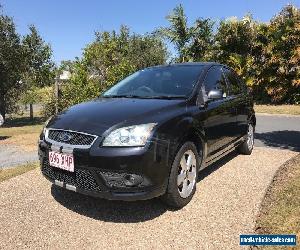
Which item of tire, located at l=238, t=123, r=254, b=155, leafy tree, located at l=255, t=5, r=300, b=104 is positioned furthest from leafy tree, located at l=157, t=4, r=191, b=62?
tire, located at l=238, t=123, r=254, b=155

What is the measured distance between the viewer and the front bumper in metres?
3.77

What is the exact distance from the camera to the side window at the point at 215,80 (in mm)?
5254

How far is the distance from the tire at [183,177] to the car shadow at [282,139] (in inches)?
153

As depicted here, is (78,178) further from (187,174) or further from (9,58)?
(9,58)

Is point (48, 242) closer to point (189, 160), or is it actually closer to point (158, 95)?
point (189, 160)

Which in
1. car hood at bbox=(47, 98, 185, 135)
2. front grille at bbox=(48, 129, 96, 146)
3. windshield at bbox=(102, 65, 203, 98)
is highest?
windshield at bbox=(102, 65, 203, 98)

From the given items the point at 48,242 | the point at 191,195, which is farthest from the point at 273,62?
the point at 48,242

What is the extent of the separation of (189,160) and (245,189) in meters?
1.13

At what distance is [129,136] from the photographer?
386cm

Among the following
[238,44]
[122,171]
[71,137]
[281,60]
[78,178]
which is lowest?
[78,178]

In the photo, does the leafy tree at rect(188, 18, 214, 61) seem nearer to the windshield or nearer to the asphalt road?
the asphalt road

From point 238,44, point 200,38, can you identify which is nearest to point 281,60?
point 238,44
